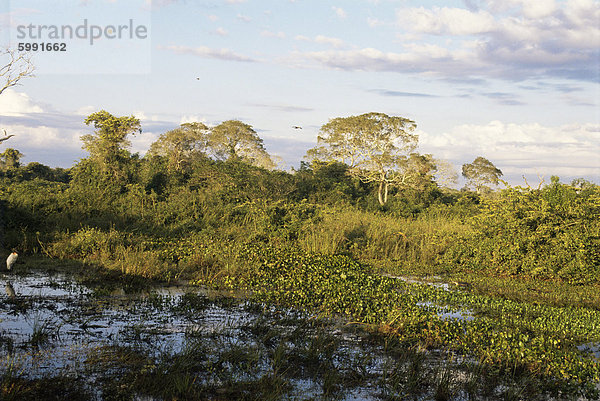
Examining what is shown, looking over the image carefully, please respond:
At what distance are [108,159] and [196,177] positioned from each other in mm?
3650

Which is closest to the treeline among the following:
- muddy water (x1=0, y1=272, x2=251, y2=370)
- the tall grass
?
the tall grass

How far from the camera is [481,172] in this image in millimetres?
36438

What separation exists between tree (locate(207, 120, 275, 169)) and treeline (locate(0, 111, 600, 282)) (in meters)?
3.55

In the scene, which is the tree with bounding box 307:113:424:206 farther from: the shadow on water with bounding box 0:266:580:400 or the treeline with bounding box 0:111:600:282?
the shadow on water with bounding box 0:266:580:400

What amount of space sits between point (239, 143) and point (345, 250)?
19896 millimetres

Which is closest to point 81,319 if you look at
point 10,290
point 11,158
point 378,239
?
point 10,290

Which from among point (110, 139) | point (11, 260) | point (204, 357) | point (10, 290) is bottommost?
point (204, 357)

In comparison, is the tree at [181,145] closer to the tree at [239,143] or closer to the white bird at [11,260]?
the tree at [239,143]

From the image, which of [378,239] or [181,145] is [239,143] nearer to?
[181,145]

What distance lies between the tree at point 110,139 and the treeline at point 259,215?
57mm

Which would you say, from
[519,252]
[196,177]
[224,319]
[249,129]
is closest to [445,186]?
[249,129]


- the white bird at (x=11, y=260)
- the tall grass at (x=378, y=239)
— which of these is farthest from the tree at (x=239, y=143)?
the white bird at (x=11, y=260)

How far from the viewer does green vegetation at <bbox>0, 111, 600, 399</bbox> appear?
22.6 ft

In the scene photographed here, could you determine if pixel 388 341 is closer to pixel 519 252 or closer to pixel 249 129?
pixel 519 252
